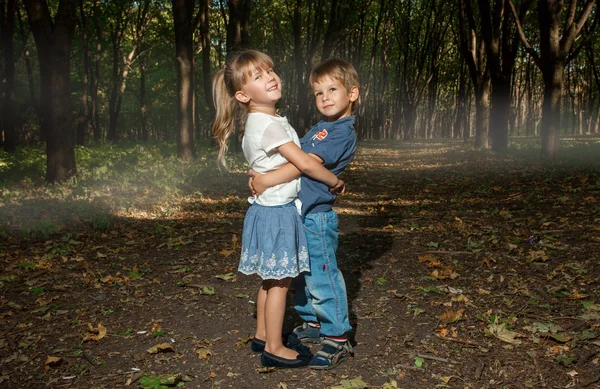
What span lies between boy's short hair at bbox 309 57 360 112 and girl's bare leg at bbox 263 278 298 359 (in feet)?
4.32

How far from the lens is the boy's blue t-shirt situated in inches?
132

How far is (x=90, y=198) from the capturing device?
10078mm

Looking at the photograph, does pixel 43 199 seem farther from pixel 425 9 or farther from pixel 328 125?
pixel 425 9

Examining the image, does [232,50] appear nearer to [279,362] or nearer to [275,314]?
[275,314]

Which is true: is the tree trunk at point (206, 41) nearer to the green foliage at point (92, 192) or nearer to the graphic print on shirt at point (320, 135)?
the green foliage at point (92, 192)

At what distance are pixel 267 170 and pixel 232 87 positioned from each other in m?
0.58

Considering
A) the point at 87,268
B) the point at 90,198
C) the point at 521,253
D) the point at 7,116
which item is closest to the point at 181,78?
the point at 90,198

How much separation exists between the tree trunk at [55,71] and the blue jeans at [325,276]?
9.69m

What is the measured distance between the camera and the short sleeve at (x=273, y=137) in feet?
10.5

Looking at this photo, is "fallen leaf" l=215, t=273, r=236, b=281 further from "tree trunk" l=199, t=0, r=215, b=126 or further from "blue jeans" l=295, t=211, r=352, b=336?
"tree trunk" l=199, t=0, r=215, b=126

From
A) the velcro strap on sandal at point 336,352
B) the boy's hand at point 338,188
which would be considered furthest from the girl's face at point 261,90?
the velcro strap on sandal at point 336,352

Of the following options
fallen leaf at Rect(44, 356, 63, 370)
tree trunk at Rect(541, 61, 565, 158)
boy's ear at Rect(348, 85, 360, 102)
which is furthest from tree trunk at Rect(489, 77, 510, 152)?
fallen leaf at Rect(44, 356, 63, 370)

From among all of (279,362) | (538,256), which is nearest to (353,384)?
(279,362)

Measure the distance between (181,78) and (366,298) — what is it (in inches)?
490
